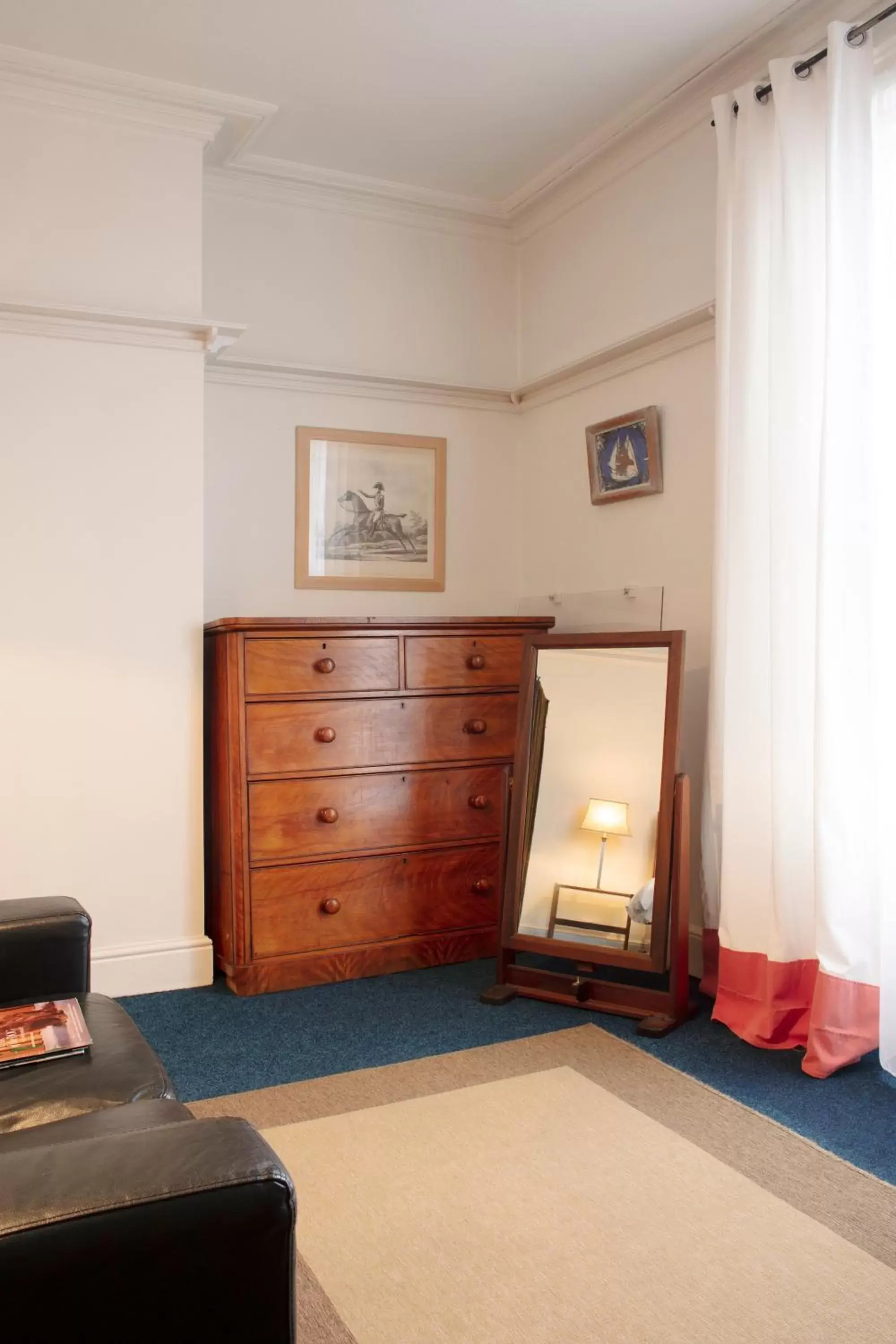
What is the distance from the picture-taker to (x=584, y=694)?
3422mm

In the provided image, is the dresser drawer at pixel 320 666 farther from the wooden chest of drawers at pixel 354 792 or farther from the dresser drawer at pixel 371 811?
the dresser drawer at pixel 371 811

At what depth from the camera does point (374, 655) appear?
3.62 meters

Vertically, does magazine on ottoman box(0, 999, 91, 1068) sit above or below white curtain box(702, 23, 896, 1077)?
below

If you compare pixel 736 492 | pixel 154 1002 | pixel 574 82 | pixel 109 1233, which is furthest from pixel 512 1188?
pixel 574 82

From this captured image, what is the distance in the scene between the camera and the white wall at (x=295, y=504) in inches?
158

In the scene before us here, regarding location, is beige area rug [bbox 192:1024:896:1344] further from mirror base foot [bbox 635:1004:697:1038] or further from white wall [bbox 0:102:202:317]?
white wall [bbox 0:102:202:317]

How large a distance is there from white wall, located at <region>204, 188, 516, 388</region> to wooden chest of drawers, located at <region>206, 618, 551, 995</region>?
121cm

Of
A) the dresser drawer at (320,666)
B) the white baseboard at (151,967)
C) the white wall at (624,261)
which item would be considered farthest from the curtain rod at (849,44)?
the white baseboard at (151,967)

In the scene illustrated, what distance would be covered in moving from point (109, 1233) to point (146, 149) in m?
3.38

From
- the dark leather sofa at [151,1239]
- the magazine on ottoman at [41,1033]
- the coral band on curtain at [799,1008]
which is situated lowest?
the coral band on curtain at [799,1008]

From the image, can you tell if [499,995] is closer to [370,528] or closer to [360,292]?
[370,528]

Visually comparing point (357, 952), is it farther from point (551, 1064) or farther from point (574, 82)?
point (574, 82)

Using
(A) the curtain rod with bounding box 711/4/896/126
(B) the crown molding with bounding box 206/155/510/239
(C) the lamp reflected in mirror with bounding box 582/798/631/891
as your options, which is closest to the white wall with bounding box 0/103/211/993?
(B) the crown molding with bounding box 206/155/510/239

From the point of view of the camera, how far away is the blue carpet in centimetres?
253
